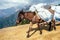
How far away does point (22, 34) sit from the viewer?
10.0 ft

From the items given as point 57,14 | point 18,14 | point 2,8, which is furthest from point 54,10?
point 2,8

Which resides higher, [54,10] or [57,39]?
[54,10]

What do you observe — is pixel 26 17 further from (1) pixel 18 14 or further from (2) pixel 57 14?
(2) pixel 57 14

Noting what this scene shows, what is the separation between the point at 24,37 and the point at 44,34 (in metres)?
0.33

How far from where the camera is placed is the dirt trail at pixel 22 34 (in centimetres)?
299

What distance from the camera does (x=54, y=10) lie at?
122 inches

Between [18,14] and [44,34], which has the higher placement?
[18,14]

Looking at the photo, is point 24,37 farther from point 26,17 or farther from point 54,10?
point 54,10

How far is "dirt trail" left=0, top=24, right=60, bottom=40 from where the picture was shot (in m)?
2.99

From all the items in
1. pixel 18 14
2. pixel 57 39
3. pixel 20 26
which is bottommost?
pixel 57 39

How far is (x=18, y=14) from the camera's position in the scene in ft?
10.0

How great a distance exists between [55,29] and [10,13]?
2.56 ft

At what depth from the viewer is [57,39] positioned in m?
2.97

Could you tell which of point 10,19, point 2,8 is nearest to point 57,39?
point 10,19
